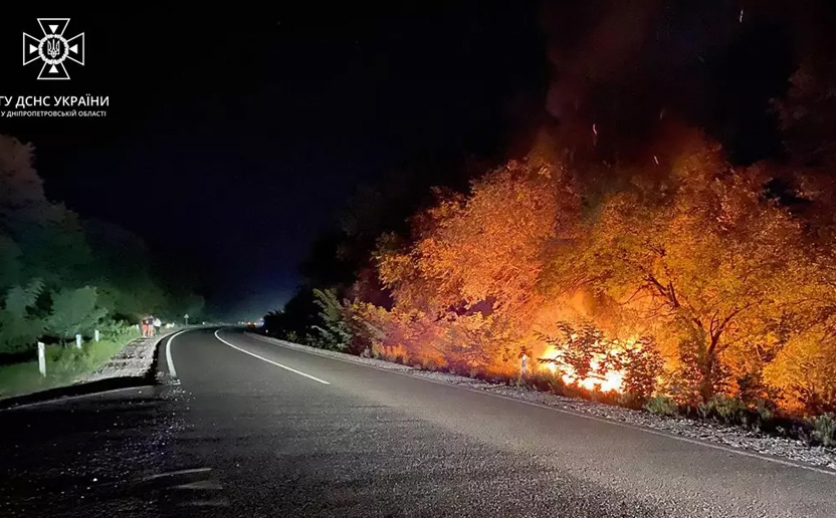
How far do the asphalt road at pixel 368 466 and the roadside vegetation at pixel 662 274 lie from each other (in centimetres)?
312

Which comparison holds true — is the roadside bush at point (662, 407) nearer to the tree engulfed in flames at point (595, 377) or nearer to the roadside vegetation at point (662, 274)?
the roadside vegetation at point (662, 274)

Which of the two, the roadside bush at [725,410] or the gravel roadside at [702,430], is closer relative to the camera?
the gravel roadside at [702,430]

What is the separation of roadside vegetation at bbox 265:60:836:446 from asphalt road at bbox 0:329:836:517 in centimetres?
312

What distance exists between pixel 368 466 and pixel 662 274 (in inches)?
396

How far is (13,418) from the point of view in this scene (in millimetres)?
11094

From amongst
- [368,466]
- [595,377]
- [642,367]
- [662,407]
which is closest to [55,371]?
[595,377]

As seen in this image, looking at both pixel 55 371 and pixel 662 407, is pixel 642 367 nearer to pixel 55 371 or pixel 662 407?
pixel 662 407

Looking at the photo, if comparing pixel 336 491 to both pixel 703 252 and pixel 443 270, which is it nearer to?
pixel 703 252

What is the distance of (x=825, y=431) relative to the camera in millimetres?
9641

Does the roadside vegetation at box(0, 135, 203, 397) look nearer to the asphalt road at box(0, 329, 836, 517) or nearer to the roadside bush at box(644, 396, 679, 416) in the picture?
the asphalt road at box(0, 329, 836, 517)

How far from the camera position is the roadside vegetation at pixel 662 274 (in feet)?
44.2

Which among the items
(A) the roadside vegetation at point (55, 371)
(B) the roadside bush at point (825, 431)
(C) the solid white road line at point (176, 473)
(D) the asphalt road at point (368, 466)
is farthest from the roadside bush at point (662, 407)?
(A) the roadside vegetation at point (55, 371)

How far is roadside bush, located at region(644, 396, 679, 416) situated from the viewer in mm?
12477

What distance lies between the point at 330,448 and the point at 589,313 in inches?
420
